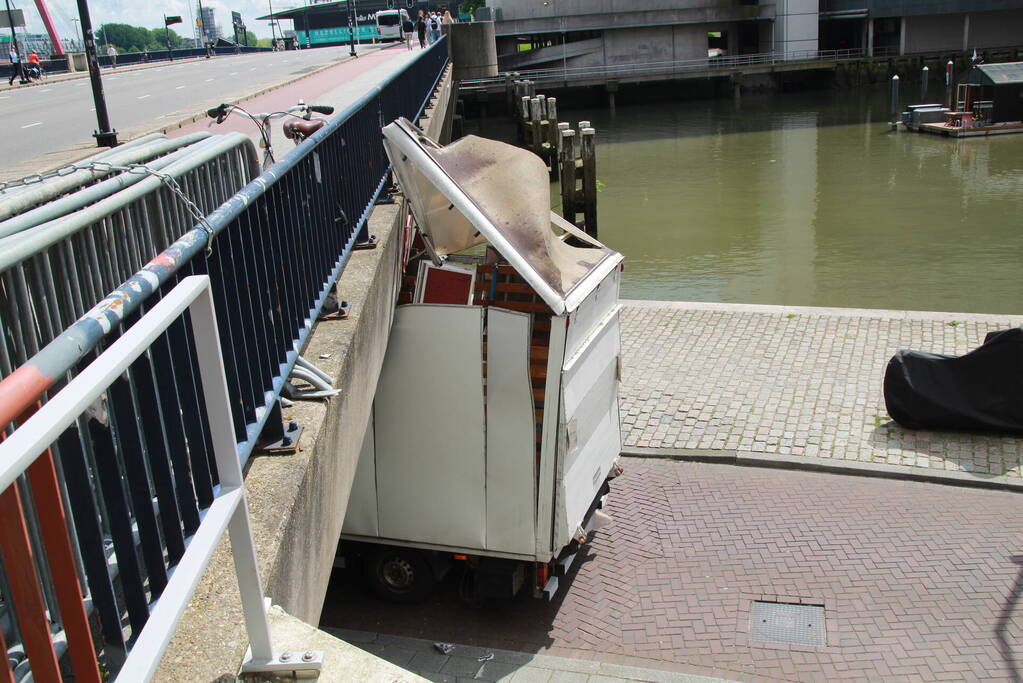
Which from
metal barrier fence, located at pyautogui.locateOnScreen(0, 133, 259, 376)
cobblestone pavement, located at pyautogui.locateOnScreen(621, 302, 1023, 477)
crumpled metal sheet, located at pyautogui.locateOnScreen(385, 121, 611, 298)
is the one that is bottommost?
cobblestone pavement, located at pyautogui.locateOnScreen(621, 302, 1023, 477)

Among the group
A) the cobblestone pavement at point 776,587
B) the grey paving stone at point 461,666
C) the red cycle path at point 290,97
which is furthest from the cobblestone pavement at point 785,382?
the red cycle path at point 290,97

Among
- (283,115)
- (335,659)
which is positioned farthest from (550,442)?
(335,659)

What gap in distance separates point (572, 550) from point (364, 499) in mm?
1815

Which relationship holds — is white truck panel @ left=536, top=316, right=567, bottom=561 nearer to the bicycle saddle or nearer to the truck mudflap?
the truck mudflap

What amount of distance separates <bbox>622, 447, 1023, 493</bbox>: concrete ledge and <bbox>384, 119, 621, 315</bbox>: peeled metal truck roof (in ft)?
9.78

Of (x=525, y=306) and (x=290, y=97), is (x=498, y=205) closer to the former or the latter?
(x=525, y=306)

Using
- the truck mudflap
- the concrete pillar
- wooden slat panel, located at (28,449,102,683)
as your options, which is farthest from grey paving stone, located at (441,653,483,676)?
the concrete pillar

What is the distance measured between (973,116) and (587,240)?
31761 mm

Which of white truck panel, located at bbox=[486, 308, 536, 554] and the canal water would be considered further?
the canal water

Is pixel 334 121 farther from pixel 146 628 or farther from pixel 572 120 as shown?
pixel 572 120

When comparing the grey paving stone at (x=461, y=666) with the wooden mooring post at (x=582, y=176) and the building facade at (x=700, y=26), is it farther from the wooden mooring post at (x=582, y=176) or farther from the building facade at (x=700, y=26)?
the building facade at (x=700, y=26)

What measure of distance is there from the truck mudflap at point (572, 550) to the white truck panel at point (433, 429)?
62 cm

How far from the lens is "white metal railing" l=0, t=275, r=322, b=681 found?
161cm

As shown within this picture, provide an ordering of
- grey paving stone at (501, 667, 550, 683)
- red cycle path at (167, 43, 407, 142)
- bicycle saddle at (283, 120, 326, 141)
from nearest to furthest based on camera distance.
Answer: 1. grey paving stone at (501, 667, 550, 683)
2. bicycle saddle at (283, 120, 326, 141)
3. red cycle path at (167, 43, 407, 142)
